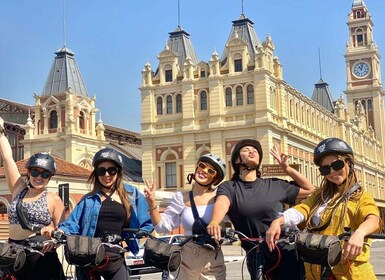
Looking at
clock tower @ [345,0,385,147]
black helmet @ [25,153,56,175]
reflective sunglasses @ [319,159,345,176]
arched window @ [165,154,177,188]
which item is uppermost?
clock tower @ [345,0,385,147]

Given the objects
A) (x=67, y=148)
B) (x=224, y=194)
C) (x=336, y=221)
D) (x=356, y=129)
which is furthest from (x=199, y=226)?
(x=356, y=129)

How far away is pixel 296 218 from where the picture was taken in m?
4.47

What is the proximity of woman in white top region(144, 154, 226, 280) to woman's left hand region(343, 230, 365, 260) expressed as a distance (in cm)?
129

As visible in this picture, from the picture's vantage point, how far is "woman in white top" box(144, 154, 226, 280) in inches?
202

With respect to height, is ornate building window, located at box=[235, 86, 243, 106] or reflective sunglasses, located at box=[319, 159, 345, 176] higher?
ornate building window, located at box=[235, 86, 243, 106]

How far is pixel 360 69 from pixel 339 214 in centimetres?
8740

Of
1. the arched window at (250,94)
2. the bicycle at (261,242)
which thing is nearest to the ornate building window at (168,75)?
the arched window at (250,94)

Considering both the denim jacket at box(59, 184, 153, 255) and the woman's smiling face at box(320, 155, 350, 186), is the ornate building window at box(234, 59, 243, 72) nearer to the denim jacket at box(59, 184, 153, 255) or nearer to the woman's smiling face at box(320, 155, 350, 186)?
the denim jacket at box(59, 184, 153, 255)

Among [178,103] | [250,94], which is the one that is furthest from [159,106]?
[250,94]

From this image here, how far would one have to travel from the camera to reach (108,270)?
5.07 m

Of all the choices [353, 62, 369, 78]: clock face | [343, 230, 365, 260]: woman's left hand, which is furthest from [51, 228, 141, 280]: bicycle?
[353, 62, 369, 78]: clock face

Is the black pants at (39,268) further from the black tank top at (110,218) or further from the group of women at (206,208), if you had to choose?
the black tank top at (110,218)

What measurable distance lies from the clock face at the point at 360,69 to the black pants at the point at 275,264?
3401 inches

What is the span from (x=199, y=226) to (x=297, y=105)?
163 feet
